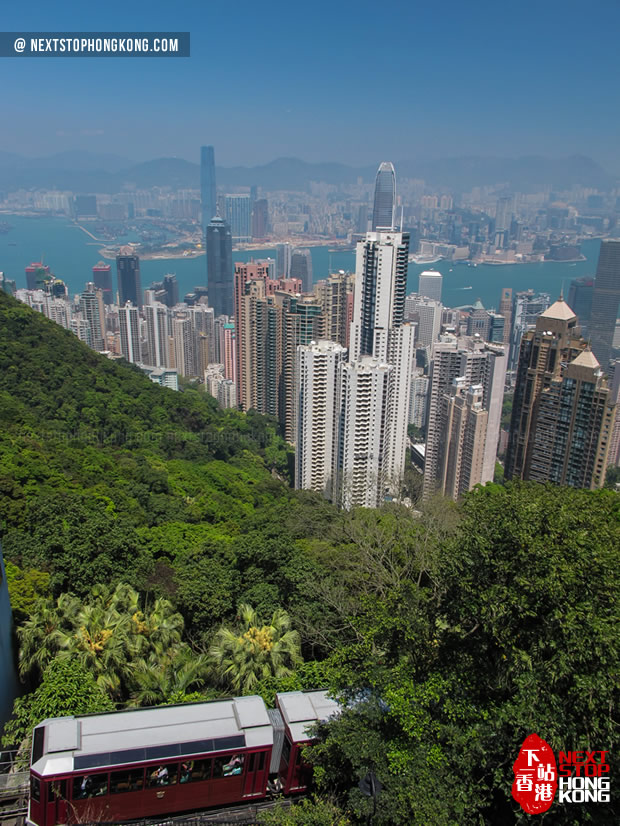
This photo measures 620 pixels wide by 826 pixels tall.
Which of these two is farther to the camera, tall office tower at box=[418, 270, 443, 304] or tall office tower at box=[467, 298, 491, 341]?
tall office tower at box=[418, 270, 443, 304]

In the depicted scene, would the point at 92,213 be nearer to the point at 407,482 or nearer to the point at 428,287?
the point at 428,287

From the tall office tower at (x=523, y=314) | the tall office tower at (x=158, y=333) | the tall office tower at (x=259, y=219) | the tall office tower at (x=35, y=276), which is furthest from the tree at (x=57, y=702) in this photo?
the tall office tower at (x=259, y=219)

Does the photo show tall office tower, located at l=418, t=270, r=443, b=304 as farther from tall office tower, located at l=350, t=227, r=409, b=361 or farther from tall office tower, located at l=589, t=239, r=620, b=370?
tall office tower, located at l=350, t=227, r=409, b=361

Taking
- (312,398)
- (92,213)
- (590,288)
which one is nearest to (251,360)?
(312,398)

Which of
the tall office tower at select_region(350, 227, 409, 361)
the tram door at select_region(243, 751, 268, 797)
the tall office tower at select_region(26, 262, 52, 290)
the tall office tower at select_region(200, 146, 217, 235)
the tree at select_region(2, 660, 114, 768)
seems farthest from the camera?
the tall office tower at select_region(200, 146, 217, 235)

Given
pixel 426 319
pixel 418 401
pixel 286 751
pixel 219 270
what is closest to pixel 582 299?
pixel 426 319

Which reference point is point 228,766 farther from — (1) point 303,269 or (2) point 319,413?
(1) point 303,269

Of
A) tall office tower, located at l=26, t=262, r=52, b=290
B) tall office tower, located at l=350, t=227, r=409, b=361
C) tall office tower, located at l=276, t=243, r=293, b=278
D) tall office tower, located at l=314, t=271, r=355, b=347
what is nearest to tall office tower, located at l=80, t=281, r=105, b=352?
tall office tower, located at l=26, t=262, r=52, b=290

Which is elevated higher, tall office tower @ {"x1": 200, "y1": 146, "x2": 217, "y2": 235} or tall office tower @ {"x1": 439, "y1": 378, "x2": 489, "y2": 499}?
tall office tower @ {"x1": 200, "y1": 146, "x2": 217, "y2": 235}
